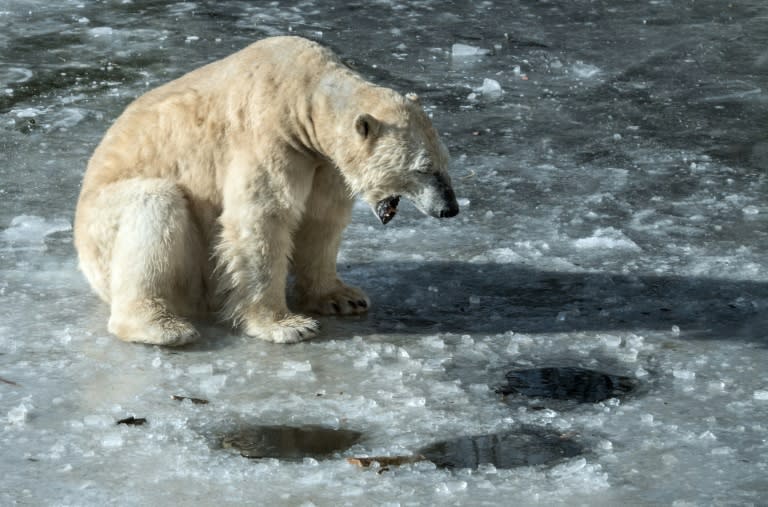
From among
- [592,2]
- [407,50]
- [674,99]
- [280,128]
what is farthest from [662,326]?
[592,2]

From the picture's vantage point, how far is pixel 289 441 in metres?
4.48

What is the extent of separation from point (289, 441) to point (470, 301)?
1.66m

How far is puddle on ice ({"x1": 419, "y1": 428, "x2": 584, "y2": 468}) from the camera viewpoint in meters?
4.32

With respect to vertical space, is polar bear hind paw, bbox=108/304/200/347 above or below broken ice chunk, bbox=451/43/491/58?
below

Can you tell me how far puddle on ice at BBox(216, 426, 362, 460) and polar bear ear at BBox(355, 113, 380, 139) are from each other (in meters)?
1.23

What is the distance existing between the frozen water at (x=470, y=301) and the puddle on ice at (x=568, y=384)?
2.8 inches

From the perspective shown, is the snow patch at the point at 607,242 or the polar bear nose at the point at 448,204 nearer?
the polar bear nose at the point at 448,204

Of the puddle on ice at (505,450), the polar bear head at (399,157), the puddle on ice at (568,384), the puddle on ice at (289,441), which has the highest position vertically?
the polar bear head at (399,157)

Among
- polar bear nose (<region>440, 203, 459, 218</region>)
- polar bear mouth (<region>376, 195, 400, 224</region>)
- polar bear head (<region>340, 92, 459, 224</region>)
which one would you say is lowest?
polar bear mouth (<region>376, 195, 400, 224</region>)

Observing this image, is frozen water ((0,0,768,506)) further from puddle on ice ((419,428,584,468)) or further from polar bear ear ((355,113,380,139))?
polar bear ear ((355,113,380,139))

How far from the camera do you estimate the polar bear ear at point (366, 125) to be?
198 inches

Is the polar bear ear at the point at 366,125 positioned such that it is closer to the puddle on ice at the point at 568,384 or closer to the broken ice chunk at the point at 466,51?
the puddle on ice at the point at 568,384

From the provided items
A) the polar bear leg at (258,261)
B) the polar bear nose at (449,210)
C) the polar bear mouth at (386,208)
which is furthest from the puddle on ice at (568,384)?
the polar bear leg at (258,261)

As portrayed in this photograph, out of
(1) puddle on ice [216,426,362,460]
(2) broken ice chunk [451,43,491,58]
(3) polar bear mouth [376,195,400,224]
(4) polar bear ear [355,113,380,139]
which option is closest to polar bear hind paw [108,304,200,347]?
(1) puddle on ice [216,426,362,460]
